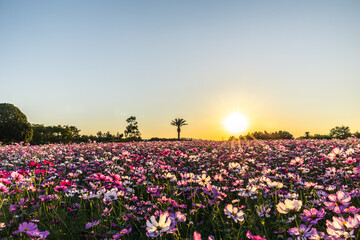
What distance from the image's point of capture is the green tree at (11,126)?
22969 millimetres

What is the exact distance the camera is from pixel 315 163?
5.81 m

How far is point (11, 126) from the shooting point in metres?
23.0

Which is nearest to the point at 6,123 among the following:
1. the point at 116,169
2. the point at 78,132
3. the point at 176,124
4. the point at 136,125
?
the point at 78,132

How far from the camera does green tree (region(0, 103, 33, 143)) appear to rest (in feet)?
A: 75.4

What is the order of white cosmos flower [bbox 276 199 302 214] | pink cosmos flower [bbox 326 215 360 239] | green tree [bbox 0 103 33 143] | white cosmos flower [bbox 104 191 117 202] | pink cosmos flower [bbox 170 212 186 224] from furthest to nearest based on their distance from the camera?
green tree [bbox 0 103 33 143], white cosmos flower [bbox 104 191 117 202], pink cosmos flower [bbox 170 212 186 224], white cosmos flower [bbox 276 199 302 214], pink cosmos flower [bbox 326 215 360 239]

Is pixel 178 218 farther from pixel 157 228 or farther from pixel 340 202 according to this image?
pixel 340 202

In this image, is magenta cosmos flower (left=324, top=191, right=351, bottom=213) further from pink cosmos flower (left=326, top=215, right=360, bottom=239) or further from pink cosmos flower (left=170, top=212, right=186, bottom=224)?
pink cosmos flower (left=170, top=212, right=186, bottom=224)

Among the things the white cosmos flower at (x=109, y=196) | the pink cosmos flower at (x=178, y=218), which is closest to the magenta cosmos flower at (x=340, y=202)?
the pink cosmos flower at (x=178, y=218)

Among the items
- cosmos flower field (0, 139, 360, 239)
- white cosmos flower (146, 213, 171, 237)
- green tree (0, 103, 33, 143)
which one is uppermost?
green tree (0, 103, 33, 143)

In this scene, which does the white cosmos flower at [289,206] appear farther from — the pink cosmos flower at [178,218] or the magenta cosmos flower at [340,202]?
the pink cosmos flower at [178,218]

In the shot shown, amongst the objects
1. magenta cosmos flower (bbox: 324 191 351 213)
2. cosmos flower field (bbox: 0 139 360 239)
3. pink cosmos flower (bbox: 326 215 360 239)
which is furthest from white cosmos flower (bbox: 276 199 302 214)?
magenta cosmos flower (bbox: 324 191 351 213)

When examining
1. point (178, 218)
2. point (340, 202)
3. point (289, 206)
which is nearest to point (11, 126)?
point (178, 218)

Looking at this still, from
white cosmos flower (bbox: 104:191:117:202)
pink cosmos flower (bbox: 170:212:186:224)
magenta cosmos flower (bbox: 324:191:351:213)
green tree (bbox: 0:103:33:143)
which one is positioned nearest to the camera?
magenta cosmos flower (bbox: 324:191:351:213)

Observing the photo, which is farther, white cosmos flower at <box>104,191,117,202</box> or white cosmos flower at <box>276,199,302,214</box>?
white cosmos flower at <box>104,191,117,202</box>
